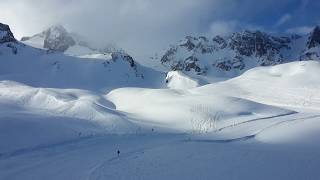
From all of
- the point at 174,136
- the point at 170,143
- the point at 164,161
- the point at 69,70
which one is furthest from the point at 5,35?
the point at 164,161

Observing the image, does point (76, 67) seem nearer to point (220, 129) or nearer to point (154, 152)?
point (220, 129)

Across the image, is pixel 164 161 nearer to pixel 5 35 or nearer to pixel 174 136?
Answer: pixel 174 136

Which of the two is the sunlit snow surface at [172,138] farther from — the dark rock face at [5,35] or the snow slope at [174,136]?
the dark rock face at [5,35]

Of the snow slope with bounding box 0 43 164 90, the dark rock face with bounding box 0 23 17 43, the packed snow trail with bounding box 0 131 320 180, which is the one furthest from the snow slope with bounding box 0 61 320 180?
the dark rock face with bounding box 0 23 17 43

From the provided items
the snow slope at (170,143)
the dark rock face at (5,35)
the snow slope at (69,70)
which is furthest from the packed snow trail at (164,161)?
the dark rock face at (5,35)

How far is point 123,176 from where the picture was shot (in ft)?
58.2

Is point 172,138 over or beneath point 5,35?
beneath

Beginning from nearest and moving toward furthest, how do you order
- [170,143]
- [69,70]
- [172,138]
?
[170,143] < [172,138] < [69,70]

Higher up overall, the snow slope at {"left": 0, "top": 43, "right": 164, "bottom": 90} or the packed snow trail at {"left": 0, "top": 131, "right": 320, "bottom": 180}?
the snow slope at {"left": 0, "top": 43, "right": 164, "bottom": 90}

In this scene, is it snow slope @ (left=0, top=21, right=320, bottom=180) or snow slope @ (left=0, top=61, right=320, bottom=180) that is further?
snow slope @ (left=0, top=21, right=320, bottom=180)

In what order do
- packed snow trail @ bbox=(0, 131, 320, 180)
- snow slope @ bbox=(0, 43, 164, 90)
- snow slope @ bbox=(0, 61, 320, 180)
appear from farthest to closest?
snow slope @ bbox=(0, 43, 164, 90) < snow slope @ bbox=(0, 61, 320, 180) < packed snow trail @ bbox=(0, 131, 320, 180)

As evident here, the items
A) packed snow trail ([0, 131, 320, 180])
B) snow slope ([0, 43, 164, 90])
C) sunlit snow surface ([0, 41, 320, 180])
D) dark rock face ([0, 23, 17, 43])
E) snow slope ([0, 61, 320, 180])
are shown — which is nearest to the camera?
packed snow trail ([0, 131, 320, 180])

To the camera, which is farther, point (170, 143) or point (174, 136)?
point (174, 136)

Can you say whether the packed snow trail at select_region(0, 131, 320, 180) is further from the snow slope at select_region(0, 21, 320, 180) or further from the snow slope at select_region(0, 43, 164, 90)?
the snow slope at select_region(0, 43, 164, 90)
